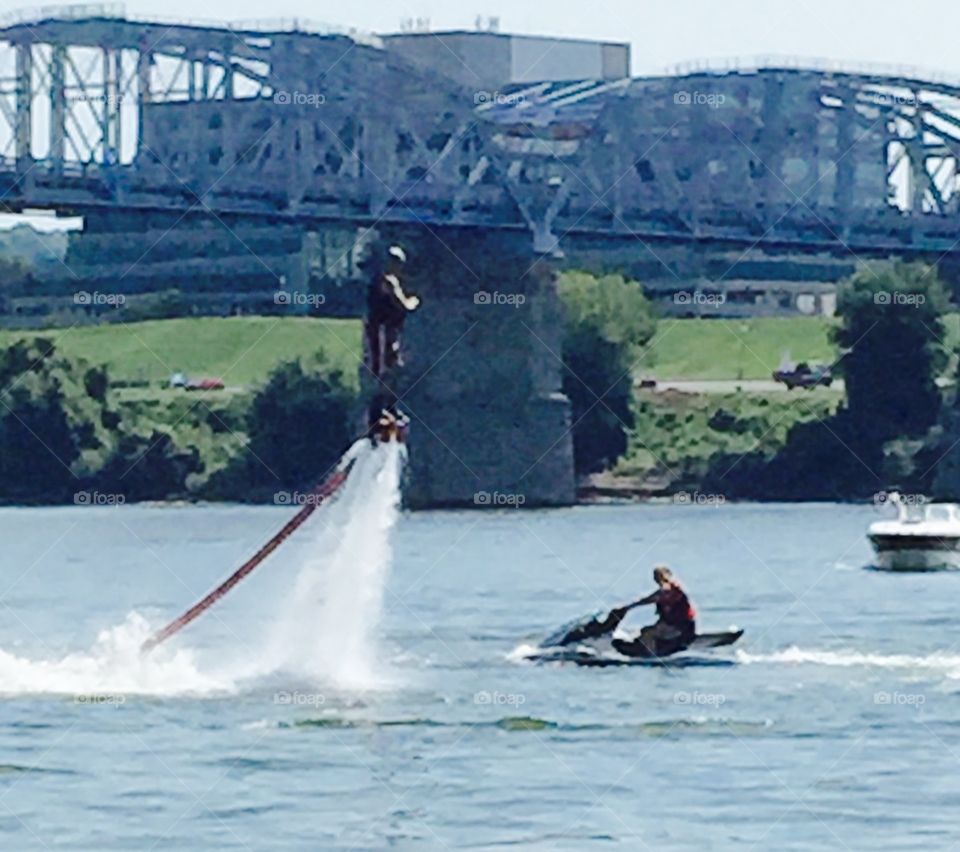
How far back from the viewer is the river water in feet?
147

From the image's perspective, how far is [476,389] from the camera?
142m

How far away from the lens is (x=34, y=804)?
46844 mm

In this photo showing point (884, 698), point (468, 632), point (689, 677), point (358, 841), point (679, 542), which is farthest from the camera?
point (679, 542)

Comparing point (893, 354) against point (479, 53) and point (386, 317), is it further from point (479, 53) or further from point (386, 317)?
point (386, 317)

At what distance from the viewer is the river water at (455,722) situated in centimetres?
4491

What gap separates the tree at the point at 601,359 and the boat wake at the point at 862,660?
8598 centimetres

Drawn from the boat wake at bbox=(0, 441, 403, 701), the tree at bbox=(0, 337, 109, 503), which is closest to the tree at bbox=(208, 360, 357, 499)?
the tree at bbox=(0, 337, 109, 503)

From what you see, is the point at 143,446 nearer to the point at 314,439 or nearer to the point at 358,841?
the point at 314,439

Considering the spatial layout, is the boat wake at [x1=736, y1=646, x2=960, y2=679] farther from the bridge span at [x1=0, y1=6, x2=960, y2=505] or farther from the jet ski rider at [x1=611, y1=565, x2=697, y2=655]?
the bridge span at [x1=0, y1=6, x2=960, y2=505]

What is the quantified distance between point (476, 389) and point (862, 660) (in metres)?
76.9

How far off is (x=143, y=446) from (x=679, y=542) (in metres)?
45.3

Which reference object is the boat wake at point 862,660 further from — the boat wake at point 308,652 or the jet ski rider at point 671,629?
the boat wake at point 308,652

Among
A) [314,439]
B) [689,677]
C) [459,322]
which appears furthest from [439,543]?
[689,677]

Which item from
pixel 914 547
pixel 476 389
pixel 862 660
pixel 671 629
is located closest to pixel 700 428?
pixel 476 389
